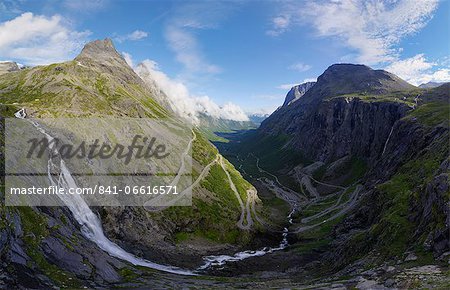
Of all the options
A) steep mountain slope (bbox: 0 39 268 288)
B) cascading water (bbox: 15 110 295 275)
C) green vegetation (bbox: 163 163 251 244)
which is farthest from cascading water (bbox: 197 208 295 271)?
green vegetation (bbox: 163 163 251 244)

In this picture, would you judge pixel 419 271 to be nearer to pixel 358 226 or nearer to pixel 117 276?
pixel 117 276

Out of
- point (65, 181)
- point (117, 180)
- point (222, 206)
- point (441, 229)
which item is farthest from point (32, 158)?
point (441, 229)

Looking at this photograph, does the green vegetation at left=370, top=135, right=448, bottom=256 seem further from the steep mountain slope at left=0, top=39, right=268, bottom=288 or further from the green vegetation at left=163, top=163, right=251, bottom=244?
the green vegetation at left=163, top=163, right=251, bottom=244

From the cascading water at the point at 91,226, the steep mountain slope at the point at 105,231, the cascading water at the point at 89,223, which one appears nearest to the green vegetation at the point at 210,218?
the steep mountain slope at the point at 105,231

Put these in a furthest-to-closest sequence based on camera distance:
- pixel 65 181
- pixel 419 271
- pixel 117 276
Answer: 1. pixel 65 181
2. pixel 117 276
3. pixel 419 271

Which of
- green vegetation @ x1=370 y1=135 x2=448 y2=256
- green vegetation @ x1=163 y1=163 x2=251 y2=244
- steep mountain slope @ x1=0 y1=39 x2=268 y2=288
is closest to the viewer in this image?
steep mountain slope @ x1=0 y1=39 x2=268 y2=288

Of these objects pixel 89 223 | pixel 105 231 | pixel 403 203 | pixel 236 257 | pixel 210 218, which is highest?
pixel 89 223

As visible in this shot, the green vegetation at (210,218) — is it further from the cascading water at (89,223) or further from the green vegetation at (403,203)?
the green vegetation at (403,203)

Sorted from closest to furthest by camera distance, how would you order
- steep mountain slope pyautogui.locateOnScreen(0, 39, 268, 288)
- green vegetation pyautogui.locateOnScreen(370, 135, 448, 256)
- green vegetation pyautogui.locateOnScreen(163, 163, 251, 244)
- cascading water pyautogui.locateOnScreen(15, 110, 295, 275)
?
steep mountain slope pyautogui.locateOnScreen(0, 39, 268, 288)
green vegetation pyautogui.locateOnScreen(370, 135, 448, 256)
cascading water pyautogui.locateOnScreen(15, 110, 295, 275)
green vegetation pyautogui.locateOnScreen(163, 163, 251, 244)

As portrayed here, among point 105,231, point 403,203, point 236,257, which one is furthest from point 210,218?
point 403,203

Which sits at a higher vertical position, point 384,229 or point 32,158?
point 32,158

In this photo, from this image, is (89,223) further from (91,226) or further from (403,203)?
(403,203)
